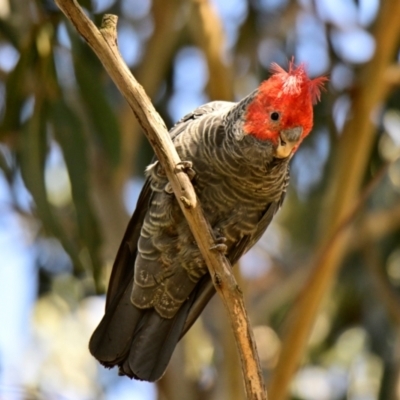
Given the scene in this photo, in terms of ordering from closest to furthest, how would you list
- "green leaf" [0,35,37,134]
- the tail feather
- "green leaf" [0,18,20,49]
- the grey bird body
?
1. the grey bird body
2. the tail feather
3. "green leaf" [0,35,37,134]
4. "green leaf" [0,18,20,49]

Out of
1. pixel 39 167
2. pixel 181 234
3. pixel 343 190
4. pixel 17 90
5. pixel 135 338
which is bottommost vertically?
pixel 135 338

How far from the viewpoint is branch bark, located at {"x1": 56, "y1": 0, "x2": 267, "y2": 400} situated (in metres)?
2.05

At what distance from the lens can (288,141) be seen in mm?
2424

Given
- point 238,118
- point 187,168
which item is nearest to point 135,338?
point 187,168

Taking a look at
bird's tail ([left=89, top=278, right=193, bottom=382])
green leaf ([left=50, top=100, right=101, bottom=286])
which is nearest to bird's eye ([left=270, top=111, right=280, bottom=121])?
bird's tail ([left=89, top=278, right=193, bottom=382])

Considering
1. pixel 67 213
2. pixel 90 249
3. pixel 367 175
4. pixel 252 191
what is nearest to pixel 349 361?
pixel 367 175

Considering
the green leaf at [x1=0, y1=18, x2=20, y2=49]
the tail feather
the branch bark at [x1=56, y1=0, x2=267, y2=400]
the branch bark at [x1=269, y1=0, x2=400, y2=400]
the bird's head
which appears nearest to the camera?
the branch bark at [x1=56, y1=0, x2=267, y2=400]

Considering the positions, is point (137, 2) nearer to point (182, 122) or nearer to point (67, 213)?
point (67, 213)

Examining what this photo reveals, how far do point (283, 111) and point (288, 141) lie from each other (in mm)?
91

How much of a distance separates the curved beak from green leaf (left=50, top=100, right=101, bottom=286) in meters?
0.98

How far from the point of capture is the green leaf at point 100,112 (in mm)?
3162

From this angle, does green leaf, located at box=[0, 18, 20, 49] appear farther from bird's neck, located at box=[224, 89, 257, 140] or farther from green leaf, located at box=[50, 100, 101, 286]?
bird's neck, located at box=[224, 89, 257, 140]

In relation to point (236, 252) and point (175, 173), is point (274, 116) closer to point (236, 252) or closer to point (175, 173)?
point (175, 173)

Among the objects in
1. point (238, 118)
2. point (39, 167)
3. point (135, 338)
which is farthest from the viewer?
point (39, 167)
